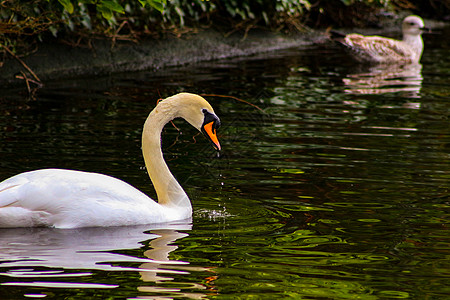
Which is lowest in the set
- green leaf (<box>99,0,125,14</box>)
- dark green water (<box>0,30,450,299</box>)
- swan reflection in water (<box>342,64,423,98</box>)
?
dark green water (<box>0,30,450,299</box>)

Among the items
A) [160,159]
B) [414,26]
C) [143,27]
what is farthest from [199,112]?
[414,26]

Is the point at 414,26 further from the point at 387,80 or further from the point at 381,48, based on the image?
the point at 387,80

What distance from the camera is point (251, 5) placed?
16.1 meters

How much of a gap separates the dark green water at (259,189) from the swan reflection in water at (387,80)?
0.10m

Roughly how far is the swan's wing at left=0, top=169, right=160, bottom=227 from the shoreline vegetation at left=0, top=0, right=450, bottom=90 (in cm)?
279

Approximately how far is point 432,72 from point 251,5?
4043 millimetres

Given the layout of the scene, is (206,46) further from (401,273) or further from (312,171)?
(401,273)

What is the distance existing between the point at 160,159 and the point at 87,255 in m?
1.25

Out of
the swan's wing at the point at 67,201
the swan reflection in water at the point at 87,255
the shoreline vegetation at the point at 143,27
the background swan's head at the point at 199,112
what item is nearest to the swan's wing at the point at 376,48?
the shoreline vegetation at the point at 143,27

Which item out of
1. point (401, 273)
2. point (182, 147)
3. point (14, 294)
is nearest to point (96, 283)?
point (14, 294)

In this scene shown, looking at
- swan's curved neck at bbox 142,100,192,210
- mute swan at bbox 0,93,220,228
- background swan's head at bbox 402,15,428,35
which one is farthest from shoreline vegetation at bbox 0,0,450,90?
mute swan at bbox 0,93,220,228

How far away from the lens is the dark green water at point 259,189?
175 inches

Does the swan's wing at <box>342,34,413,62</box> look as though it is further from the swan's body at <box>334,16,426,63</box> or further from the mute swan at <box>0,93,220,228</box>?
the mute swan at <box>0,93,220,228</box>

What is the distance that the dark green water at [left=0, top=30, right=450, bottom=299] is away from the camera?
4441 millimetres
